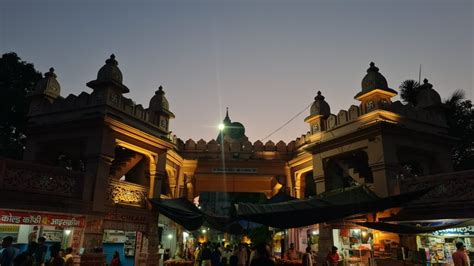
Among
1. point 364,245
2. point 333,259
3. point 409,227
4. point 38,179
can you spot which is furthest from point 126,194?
point 409,227

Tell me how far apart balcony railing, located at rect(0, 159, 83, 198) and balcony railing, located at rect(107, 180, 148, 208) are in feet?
4.09

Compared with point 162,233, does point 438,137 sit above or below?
above

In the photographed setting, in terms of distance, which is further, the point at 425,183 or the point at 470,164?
the point at 470,164

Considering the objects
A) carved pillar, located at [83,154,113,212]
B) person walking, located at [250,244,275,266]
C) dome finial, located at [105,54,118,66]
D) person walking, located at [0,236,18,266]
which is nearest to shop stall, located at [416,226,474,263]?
person walking, located at [250,244,275,266]

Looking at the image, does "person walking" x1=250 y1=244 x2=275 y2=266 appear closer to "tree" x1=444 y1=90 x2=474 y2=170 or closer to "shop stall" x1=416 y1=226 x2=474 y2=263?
"shop stall" x1=416 y1=226 x2=474 y2=263

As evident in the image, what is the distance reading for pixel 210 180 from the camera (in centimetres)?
1920

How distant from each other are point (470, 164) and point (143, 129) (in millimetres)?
18440

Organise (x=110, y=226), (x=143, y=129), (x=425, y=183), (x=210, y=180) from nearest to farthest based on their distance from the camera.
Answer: (x=425, y=183) → (x=110, y=226) → (x=143, y=129) → (x=210, y=180)

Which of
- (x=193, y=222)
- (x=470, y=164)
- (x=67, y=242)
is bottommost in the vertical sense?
(x=67, y=242)

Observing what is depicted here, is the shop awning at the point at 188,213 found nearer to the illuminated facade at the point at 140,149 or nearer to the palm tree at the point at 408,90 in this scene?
the illuminated facade at the point at 140,149

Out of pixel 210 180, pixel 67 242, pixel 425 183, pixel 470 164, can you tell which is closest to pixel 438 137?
pixel 425 183

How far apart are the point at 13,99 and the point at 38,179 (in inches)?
345

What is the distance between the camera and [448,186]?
10.7 m

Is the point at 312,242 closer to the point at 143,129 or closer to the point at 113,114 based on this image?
the point at 143,129
